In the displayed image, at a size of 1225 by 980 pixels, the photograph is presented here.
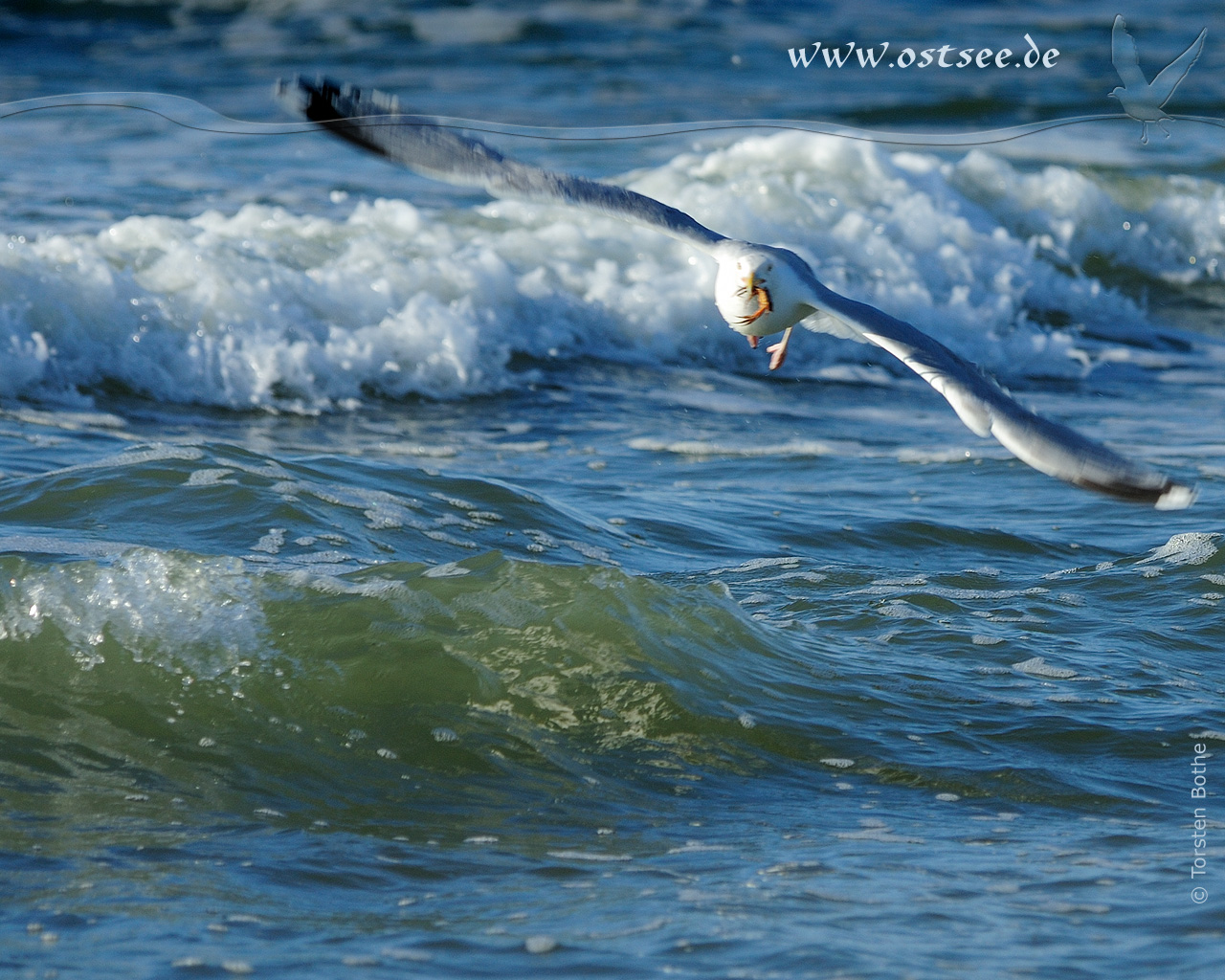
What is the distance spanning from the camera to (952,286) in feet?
43.1

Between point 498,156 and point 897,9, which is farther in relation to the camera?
point 897,9

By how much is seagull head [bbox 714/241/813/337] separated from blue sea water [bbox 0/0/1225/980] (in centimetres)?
119

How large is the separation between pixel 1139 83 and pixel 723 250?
13099mm

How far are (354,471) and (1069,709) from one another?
141 inches

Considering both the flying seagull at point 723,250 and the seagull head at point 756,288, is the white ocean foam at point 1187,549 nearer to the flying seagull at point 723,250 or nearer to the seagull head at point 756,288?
the flying seagull at point 723,250

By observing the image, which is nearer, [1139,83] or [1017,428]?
[1017,428]

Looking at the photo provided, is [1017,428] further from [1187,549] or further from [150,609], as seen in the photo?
[150,609]

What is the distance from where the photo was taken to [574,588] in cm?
589

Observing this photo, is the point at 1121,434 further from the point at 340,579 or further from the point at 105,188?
the point at 105,188

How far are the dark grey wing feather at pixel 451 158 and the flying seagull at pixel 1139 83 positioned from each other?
34.0 ft

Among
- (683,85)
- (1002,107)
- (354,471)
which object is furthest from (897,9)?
(354,471)

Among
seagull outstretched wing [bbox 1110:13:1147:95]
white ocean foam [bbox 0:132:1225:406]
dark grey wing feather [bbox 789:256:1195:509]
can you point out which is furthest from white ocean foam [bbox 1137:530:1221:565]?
A: seagull outstretched wing [bbox 1110:13:1147:95]

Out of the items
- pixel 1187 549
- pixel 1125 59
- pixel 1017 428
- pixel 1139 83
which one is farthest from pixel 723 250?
pixel 1125 59

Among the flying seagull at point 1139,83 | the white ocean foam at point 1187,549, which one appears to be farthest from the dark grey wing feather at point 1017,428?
the flying seagull at point 1139,83
